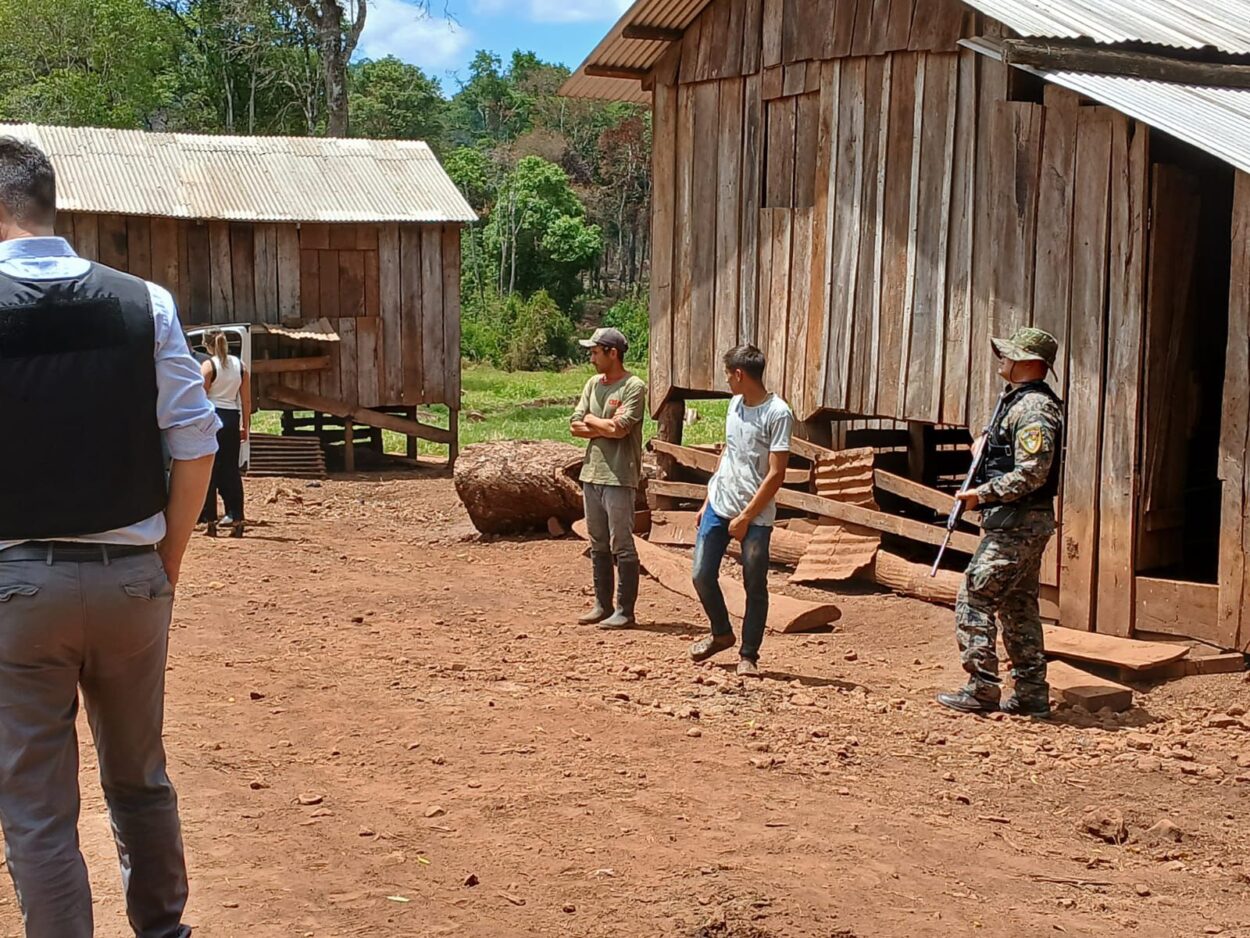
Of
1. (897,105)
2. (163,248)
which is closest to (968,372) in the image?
(897,105)

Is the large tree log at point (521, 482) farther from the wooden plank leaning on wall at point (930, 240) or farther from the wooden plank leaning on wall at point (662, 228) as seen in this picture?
the wooden plank leaning on wall at point (930, 240)

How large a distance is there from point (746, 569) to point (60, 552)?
4969mm

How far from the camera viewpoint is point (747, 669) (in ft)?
27.1

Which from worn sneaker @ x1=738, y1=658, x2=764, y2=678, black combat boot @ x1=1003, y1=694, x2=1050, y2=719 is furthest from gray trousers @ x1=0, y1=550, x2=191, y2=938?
black combat boot @ x1=1003, y1=694, x2=1050, y2=719

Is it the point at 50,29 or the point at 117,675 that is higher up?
the point at 50,29

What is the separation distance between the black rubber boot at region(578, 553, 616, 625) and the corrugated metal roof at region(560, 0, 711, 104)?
5031mm

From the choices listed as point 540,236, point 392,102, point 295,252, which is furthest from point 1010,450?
point 392,102

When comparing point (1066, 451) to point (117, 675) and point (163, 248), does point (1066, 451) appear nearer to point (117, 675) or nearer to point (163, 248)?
point (117, 675)

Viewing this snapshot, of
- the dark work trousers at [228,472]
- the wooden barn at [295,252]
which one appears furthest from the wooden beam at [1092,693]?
the wooden barn at [295,252]

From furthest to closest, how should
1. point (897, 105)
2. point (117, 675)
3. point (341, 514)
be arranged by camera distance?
point (341, 514) → point (897, 105) → point (117, 675)

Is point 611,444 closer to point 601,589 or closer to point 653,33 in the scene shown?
point 601,589

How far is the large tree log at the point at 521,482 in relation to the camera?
13.1 meters

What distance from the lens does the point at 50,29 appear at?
38.6m

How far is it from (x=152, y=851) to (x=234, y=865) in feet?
3.91
